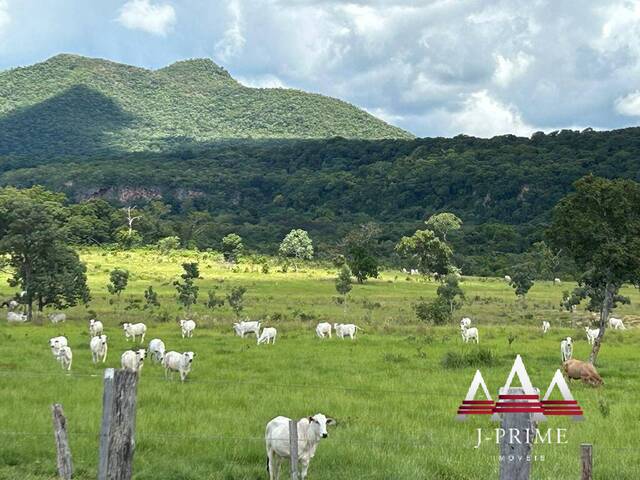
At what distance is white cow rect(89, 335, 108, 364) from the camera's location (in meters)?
24.1

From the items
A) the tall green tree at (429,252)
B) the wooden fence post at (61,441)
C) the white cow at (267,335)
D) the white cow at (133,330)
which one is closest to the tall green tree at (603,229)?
the white cow at (267,335)

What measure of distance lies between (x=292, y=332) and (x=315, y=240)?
371 ft

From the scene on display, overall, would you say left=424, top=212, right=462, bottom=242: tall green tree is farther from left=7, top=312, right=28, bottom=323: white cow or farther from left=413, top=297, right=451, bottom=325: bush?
left=7, top=312, right=28, bottom=323: white cow

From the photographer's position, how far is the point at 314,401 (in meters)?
17.2

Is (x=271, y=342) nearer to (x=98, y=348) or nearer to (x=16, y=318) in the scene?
(x=98, y=348)

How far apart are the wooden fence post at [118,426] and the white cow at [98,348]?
1699 centimetres

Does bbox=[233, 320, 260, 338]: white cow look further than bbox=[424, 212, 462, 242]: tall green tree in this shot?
No

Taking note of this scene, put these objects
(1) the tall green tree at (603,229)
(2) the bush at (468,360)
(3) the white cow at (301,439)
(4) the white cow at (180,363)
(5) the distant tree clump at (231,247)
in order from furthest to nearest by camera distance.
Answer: (5) the distant tree clump at (231,247)
(1) the tall green tree at (603,229)
(2) the bush at (468,360)
(4) the white cow at (180,363)
(3) the white cow at (301,439)

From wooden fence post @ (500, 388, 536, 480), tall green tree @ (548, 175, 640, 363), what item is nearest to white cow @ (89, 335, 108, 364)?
tall green tree @ (548, 175, 640, 363)

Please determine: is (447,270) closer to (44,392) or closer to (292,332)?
(292,332)

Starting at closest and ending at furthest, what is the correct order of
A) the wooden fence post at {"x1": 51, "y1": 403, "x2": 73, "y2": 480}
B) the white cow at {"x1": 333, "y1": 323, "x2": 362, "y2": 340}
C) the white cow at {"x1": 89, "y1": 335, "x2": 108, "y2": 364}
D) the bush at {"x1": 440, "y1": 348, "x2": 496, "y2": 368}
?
the wooden fence post at {"x1": 51, "y1": 403, "x2": 73, "y2": 480}, the white cow at {"x1": 89, "y1": 335, "x2": 108, "y2": 364}, the bush at {"x1": 440, "y1": 348, "x2": 496, "y2": 368}, the white cow at {"x1": 333, "y1": 323, "x2": 362, "y2": 340}

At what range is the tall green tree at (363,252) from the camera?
83625 mm

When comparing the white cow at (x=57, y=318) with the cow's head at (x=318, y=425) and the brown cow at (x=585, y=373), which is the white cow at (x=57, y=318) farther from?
the cow's head at (x=318, y=425)

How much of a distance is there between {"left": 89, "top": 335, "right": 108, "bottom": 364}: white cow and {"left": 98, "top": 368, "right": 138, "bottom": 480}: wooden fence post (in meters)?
17.0
